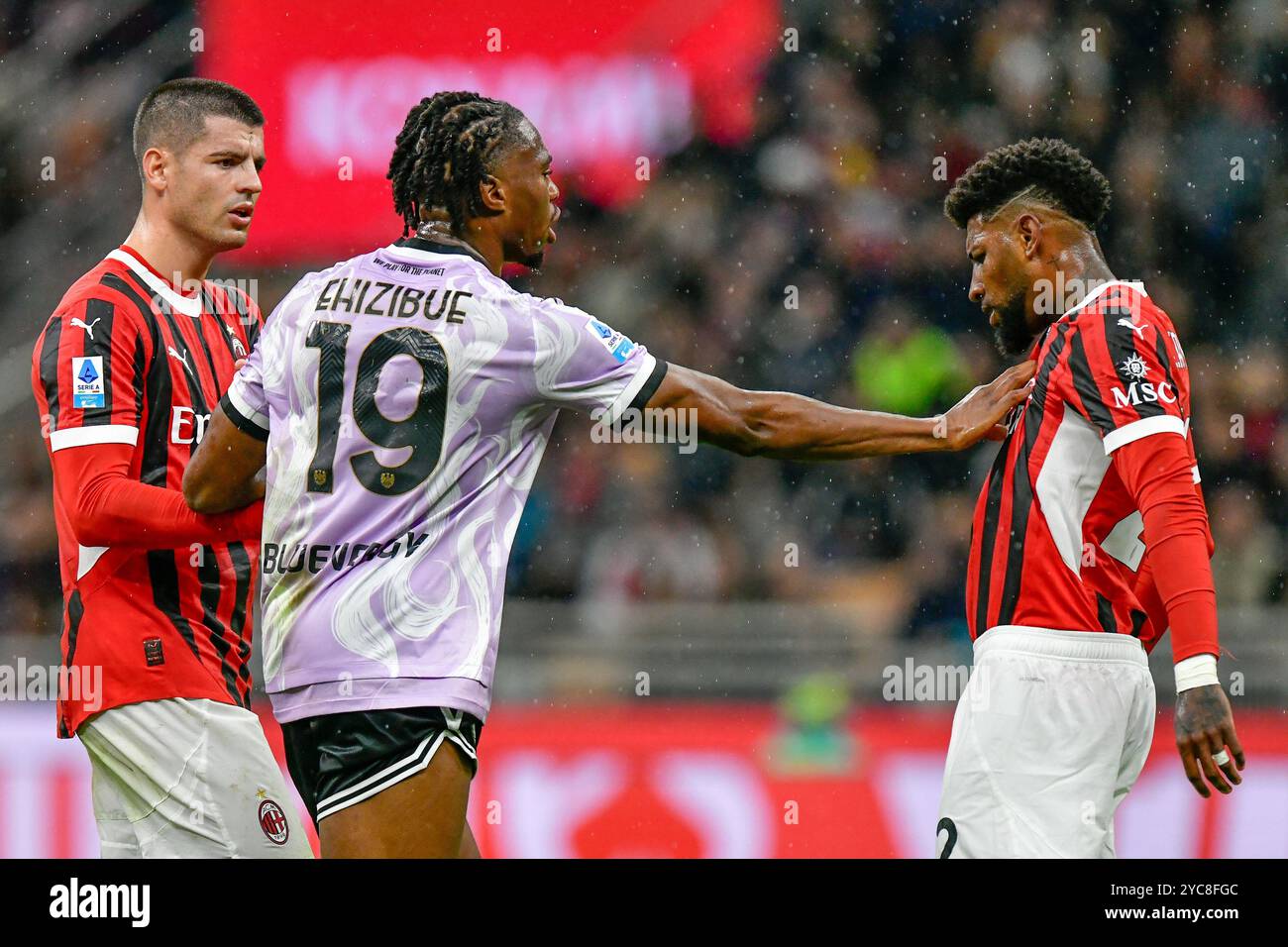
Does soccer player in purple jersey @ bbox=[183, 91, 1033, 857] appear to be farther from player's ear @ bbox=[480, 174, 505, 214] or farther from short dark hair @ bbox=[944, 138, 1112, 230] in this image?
short dark hair @ bbox=[944, 138, 1112, 230]

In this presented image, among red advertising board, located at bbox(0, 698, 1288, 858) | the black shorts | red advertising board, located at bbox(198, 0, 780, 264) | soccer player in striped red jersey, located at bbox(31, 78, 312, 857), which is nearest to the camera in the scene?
the black shorts

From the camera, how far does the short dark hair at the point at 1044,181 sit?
3975 mm

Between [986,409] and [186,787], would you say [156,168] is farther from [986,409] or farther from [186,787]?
[986,409]

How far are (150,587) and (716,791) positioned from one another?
10.5ft

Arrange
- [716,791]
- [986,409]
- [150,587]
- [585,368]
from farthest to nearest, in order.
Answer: [716,791]
[150,587]
[986,409]
[585,368]

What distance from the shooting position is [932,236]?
9.24m

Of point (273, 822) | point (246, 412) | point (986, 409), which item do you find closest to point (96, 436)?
point (246, 412)

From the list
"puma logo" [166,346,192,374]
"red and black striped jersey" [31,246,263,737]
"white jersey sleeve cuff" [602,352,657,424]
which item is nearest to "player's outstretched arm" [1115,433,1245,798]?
"white jersey sleeve cuff" [602,352,657,424]

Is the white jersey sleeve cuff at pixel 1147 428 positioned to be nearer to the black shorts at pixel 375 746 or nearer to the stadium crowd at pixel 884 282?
the black shorts at pixel 375 746

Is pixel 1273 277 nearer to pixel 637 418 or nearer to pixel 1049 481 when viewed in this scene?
pixel 1049 481

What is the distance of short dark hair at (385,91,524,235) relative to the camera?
3361mm

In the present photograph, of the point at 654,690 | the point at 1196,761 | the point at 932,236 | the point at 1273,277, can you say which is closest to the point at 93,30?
the point at 932,236

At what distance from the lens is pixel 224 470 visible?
11.1ft

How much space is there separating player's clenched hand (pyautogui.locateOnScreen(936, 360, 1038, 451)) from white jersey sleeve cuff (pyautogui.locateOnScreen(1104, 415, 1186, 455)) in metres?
0.23
